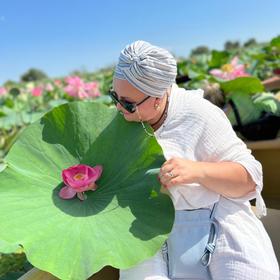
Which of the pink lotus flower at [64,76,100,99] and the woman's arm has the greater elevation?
the woman's arm

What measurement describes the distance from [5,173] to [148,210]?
16.0 inches

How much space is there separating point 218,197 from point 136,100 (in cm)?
32

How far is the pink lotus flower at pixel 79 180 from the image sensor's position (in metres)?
1.21

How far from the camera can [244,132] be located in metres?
2.21

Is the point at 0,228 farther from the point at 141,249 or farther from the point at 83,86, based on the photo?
the point at 83,86

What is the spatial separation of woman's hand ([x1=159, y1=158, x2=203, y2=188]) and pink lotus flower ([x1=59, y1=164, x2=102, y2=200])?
20 centimetres

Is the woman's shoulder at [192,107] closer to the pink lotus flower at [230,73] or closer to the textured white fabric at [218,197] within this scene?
the textured white fabric at [218,197]

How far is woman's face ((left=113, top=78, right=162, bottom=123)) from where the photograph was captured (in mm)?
1148

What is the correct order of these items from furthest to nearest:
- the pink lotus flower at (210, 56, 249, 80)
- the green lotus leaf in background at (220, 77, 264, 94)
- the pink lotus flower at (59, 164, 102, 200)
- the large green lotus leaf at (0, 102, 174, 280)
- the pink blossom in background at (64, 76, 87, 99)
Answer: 1. the pink blossom in background at (64, 76, 87, 99)
2. the pink lotus flower at (210, 56, 249, 80)
3. the green lotus leaf in background at (220, 77, 264, 94)
4. the pink lotus flower at (59, 164, 102, 200)
5. the large green lotus leaf at (0, 102, 174, 280)

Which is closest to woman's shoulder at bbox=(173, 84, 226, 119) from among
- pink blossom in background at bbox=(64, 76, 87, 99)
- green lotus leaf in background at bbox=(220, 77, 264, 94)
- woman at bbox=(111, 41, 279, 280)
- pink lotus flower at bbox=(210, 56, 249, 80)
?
woman at bbox=(111, 41, 279, 280)

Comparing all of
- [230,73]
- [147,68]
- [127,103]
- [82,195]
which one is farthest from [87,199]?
[230,73]

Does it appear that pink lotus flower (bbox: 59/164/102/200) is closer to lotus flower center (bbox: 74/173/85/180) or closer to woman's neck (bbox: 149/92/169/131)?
lotus flower center (bbox: 74/173/85/180)

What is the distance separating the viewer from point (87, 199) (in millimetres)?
1247

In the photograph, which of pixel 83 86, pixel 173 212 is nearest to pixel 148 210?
pixel 173 212
